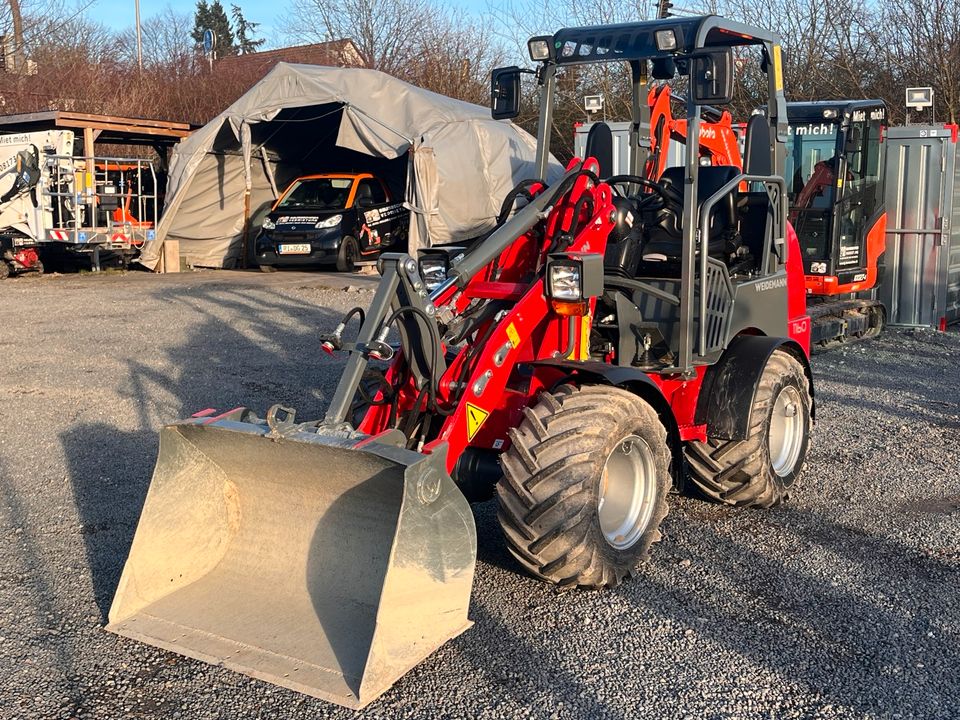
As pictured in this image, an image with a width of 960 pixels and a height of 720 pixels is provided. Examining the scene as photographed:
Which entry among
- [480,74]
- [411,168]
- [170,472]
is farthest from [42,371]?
[480,74]

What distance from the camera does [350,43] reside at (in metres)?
38.0

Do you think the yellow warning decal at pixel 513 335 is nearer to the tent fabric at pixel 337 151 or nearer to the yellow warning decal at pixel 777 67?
the yellow warning decal at pixel 777 67

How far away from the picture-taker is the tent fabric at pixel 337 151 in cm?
1872

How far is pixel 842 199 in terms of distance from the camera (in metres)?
12.4

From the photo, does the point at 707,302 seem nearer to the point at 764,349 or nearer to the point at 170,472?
the point at 764,349

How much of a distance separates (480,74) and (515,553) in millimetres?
29248

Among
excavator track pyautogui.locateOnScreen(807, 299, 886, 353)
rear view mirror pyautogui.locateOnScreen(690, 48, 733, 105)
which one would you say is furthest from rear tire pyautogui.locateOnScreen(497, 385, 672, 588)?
excavator track pyautogui.locateOnScreen(807, 299, 886, 353)

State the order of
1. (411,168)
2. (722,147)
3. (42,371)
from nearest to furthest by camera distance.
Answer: (722,147), (42,371), (411,168)

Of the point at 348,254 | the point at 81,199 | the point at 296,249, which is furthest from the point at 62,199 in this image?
the point at 348,254

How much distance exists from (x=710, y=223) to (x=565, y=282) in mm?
1700

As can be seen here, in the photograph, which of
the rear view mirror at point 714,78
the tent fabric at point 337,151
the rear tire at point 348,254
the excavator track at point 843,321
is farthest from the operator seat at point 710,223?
the rear tire at point 348,254

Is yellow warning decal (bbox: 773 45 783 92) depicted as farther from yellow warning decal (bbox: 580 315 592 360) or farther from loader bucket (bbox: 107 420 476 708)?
loader bucket (bbox: 107 420 476 708)

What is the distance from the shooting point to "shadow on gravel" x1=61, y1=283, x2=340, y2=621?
5.85 metres

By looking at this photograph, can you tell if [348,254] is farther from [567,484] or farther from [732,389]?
[567,484]
